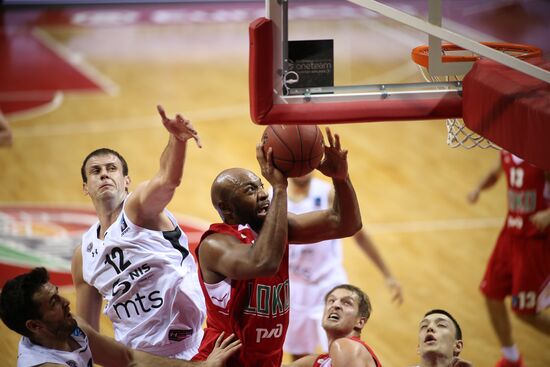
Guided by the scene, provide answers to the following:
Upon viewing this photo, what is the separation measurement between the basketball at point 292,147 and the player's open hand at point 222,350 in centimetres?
86

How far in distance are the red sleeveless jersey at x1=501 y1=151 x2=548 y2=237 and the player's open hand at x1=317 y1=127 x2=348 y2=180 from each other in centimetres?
269

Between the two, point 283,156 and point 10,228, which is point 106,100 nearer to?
point 10,228

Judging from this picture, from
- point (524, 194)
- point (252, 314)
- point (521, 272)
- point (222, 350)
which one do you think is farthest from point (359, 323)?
point (524, 194)

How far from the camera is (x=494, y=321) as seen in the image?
281 inches

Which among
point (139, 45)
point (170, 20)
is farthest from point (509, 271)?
point (170, 20)

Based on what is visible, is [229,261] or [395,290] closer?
[229,261]

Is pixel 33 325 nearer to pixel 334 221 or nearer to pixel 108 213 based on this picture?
pixel 108 213

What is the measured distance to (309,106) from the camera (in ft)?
14.4

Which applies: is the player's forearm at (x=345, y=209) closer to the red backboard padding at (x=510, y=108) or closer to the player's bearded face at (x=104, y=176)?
the red backboard padding at (x=510, y=108)

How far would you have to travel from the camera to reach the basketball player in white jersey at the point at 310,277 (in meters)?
6.84

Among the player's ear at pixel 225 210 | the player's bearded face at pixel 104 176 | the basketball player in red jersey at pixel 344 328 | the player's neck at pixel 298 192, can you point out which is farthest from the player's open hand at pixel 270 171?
the player's neck at pixel 298 192

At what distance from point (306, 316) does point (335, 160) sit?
2.43m

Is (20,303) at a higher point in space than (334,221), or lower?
lower

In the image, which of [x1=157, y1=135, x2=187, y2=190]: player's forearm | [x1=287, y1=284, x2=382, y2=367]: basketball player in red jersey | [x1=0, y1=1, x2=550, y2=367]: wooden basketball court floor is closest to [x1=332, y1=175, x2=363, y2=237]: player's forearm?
→ [x1=287, y1=284, x2=382, y2=367]: basketball player in red jersey
